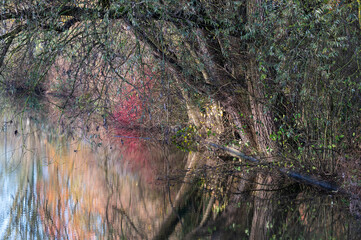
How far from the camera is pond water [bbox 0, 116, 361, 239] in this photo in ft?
18.0

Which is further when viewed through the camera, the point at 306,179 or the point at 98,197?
the point at 306,179

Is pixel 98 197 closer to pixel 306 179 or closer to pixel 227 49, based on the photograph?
pixel 306 179

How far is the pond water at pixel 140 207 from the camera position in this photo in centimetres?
548

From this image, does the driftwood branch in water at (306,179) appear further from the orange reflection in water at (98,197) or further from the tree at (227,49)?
the orange reflection in water at (98,197)

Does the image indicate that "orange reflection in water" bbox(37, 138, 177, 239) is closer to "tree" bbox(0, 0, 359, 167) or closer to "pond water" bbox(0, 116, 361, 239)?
"pond water" bbox(0, 116, 361, 239)

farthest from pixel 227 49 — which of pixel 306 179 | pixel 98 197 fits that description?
pixel 98 197

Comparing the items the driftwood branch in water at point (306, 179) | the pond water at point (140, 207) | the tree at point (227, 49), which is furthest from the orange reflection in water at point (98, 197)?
the driftwood branch in water at point (306, 179)

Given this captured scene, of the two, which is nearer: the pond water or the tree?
the pond water

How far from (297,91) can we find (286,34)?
93 centimetres

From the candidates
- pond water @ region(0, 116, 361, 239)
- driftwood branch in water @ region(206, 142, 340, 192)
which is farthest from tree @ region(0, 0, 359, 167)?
pond water @ region(0, 116, 361, 239)

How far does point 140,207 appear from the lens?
6.67 m

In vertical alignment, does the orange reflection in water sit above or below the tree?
below

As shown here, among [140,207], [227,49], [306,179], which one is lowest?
[140,207]

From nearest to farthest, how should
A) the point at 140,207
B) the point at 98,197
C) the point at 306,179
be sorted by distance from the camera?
the point at 140,207 → the point at 98,197 → the point at 306,179
